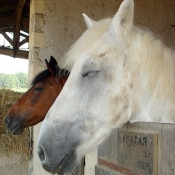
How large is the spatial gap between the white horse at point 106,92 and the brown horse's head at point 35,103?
1119 millimetres

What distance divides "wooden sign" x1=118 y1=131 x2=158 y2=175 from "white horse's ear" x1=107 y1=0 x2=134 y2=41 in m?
0.51

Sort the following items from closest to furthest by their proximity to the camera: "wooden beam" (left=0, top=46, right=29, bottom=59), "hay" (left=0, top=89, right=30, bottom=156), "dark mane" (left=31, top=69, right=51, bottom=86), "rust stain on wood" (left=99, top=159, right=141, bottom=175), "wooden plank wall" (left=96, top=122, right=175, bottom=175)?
"wooden plank wall" (left=96, top=122, right=175, bottom=175), "rust stain on wood" (left=99, top=159, right=141, bottom=175), "dark mane" (left=31, top=69, right=51, bottom=86), "hay" (left=0, top=89, right=30, bottom=156), "wooden beam" (left=0, top=46, right=29, bottom=59)

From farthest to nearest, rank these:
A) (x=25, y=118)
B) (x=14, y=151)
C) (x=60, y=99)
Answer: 1. (x=14, y=151)
2. (x=25, y=118)
3. (x=60, y=99)

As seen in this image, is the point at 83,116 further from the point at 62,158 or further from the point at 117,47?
the point at 117,47

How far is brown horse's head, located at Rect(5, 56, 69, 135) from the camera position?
2430mm

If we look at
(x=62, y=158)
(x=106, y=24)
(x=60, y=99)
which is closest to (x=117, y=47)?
(x=106, y=24)

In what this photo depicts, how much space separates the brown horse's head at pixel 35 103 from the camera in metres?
2.43

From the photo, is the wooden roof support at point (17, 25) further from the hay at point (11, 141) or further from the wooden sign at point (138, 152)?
the wooden sign at point (138, 152)

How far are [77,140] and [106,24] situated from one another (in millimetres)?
700

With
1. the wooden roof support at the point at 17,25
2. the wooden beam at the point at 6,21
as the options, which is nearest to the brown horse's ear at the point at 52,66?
the wooden roof support at the point at 17,25

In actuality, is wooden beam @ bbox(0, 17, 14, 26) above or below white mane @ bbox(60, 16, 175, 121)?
above

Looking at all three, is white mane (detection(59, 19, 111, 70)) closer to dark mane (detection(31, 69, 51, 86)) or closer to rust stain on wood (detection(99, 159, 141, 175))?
rust stain on wood (detection(99, 159, 141, 175))

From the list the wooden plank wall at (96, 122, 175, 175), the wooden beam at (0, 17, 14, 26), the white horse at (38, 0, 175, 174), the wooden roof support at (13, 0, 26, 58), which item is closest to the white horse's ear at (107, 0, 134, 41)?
the white horse at (38, 0, 175, 174)

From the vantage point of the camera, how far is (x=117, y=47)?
1291mm
